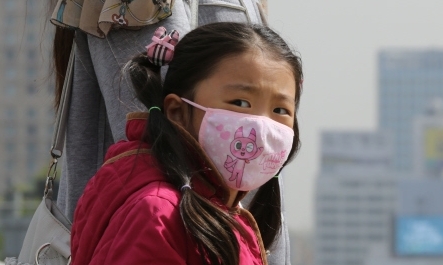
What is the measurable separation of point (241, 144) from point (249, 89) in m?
0.10

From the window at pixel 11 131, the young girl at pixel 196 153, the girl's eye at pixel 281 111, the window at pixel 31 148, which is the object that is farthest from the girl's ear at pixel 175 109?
the window at pixel 11 131

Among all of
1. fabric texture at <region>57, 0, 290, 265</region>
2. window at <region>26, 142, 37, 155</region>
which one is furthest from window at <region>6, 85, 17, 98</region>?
fabric texture at <region>57, 0, 290, 265</region>

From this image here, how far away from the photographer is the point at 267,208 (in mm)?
2066

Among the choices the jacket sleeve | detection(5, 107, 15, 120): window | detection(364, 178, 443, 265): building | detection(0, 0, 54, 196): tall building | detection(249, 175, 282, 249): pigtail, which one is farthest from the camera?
detection(364, 178, 443, 265): building

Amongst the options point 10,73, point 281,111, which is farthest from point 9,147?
point 281,111

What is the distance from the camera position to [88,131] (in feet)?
7.42

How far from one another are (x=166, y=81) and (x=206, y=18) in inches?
14.5

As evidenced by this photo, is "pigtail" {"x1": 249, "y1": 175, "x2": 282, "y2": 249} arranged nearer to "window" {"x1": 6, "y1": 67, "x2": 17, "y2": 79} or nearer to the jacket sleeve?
the jacket sleeve

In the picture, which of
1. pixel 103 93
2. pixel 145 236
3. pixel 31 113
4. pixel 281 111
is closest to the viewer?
pixel 145 236

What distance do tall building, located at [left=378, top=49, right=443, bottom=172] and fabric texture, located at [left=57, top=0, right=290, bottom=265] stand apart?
135 m

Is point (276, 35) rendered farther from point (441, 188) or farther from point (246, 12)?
point (441, 188)

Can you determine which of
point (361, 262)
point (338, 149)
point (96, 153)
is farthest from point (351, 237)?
point (96, 153)

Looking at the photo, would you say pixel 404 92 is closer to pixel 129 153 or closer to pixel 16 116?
pixel 16 116

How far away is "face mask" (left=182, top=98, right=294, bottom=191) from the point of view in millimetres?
1775
